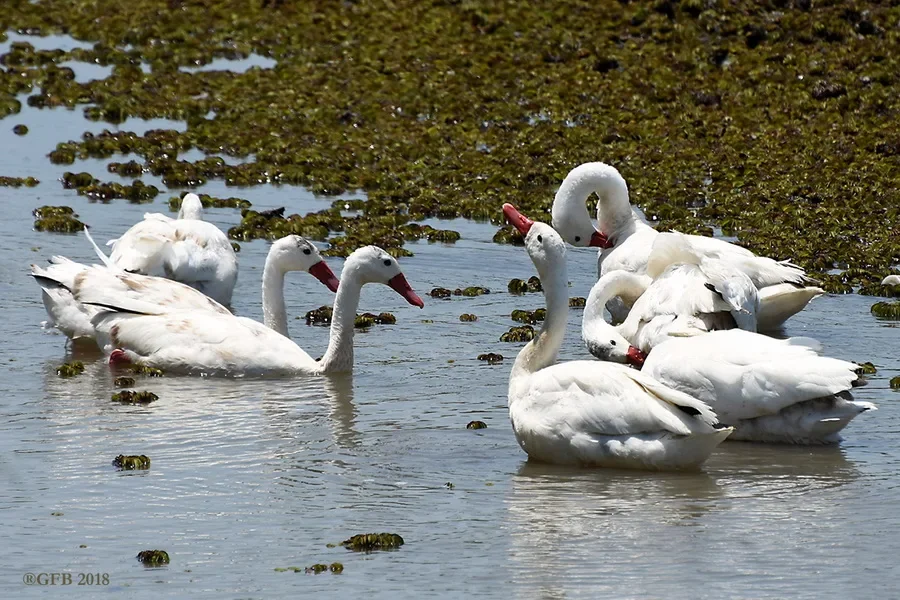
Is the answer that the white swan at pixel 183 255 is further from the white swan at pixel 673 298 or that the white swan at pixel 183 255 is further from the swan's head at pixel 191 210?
the white swan at pixel 673 298

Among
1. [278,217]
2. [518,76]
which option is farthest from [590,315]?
[518,76]

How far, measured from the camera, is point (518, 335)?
43.0 ft

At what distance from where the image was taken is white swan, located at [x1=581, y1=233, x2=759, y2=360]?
11922mm

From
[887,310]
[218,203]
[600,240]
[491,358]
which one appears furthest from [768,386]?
[218,203]

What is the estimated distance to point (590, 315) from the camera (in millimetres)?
12508

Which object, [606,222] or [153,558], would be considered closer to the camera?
[153,558]

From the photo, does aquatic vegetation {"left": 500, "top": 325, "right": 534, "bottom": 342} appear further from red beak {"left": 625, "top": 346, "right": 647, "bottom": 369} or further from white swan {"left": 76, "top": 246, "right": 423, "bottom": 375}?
red beak {"left": 625, "top": 346, "right": 647, "bottom": 369}

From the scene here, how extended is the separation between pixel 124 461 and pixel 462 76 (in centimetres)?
1440

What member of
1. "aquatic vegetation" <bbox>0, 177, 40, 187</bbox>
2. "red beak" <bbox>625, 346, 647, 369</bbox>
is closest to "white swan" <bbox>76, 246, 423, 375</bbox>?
"red beak" <bbox>625, 346, 647, 369</bbox>

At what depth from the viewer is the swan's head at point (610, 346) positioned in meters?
12.2

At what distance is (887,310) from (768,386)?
164 inches

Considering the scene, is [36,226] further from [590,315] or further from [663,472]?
[663,472]

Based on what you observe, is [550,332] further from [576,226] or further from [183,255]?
[183,255]

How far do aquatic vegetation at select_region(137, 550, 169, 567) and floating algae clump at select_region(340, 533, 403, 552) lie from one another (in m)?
0.93
